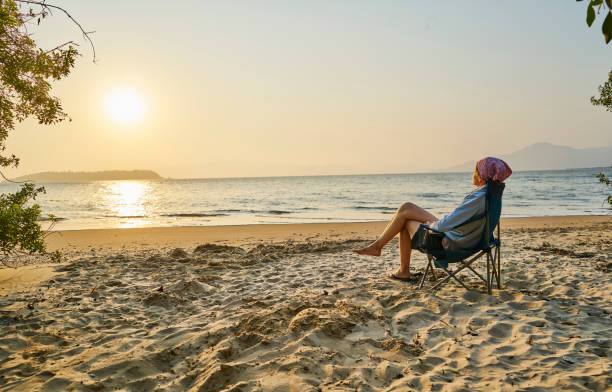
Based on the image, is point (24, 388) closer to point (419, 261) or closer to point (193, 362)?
point (193, 362)

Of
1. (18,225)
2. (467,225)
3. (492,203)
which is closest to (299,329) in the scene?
(467,225)

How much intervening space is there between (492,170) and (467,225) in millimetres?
647

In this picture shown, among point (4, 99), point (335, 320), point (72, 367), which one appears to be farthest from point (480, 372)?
point (4, 99)

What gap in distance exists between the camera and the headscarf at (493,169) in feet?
12.7

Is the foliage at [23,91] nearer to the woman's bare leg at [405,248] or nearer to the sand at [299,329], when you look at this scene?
the sand at [299,329]

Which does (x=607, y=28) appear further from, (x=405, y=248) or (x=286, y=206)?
(x=286, y=206)

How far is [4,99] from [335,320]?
15.7 ft

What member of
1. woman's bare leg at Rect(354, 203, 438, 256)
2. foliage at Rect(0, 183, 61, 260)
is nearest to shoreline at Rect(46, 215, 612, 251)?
woman's bare leg at Rect(354, 203, 438, 256)

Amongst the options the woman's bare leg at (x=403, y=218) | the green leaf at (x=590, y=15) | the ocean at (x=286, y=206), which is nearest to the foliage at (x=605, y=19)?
the green leaf at (x=590, y=15)

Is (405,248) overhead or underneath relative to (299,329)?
overhead

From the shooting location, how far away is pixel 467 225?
13.2 ft

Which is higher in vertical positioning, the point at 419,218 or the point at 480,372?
the point at 419,218

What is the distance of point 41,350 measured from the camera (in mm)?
3055

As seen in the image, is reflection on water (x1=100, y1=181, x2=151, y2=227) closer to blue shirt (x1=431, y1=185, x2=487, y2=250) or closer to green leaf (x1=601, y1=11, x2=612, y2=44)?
blue shirt (x1=431, y1=185, x2=487, y2=250)
